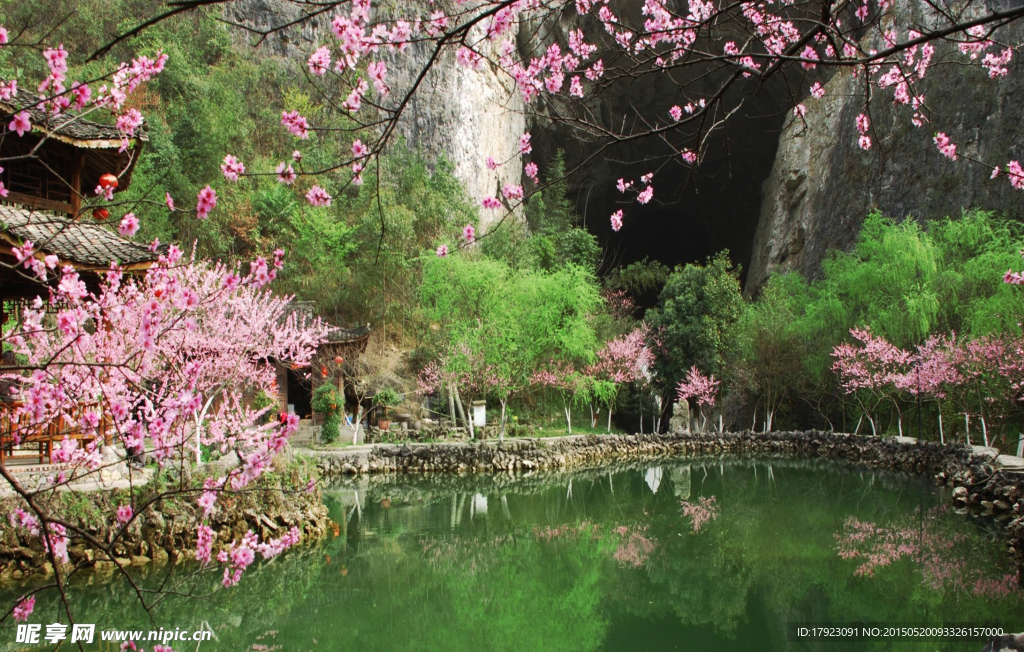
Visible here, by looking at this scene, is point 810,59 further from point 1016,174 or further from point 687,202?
point 687,202

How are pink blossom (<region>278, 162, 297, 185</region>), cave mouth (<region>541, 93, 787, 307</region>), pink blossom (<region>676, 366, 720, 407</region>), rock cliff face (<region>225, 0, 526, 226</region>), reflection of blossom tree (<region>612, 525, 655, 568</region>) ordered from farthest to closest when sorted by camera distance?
cave mouth (<region>541, 93, 787, 307</region>) < rock cliff face (<region>225, 0, 526, 226</region>) < pink blossom (<region>676, 366, 720, 407</region>) < reflection of blossom tree (<region>612, 525, 655, 568</region>) < pink blossom (<region>278, 162, 297, 185</region>)

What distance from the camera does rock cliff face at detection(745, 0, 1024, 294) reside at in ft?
62.0

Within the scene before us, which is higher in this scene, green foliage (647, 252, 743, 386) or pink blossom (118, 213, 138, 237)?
green foliage (647, 252, 743, 386)

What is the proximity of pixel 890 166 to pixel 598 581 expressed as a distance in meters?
19.8

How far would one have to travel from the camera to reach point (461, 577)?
8.13m

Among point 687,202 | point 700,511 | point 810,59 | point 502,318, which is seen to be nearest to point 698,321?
point 502,318

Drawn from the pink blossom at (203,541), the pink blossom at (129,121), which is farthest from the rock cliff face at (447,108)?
the pink blossom at (129,121)

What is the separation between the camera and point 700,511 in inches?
463

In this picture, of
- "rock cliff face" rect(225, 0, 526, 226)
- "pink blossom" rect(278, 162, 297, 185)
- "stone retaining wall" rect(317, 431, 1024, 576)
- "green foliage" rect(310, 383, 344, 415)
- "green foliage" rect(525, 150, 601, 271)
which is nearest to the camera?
"pink blossom" rect(278, 162, 297, 185)

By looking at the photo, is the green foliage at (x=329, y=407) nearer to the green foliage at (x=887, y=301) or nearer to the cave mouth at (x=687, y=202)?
the green foliage at (x=887, y=301)

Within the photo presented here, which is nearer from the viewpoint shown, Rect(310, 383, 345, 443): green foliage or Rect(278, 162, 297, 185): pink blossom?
Rect(278, 162, 297, 185): pink blossom

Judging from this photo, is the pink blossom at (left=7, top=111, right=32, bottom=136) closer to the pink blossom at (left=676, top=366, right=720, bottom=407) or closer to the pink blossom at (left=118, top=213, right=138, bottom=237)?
the pink blossom at (left=118, top=213, right=138, bottom=237)

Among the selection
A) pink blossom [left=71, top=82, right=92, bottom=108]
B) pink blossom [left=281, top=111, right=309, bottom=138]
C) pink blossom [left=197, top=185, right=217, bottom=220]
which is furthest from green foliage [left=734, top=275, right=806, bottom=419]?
pink blossom [left=71, top=82, right=92, bottom=108]

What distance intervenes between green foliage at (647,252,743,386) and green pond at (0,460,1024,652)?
1074cm
